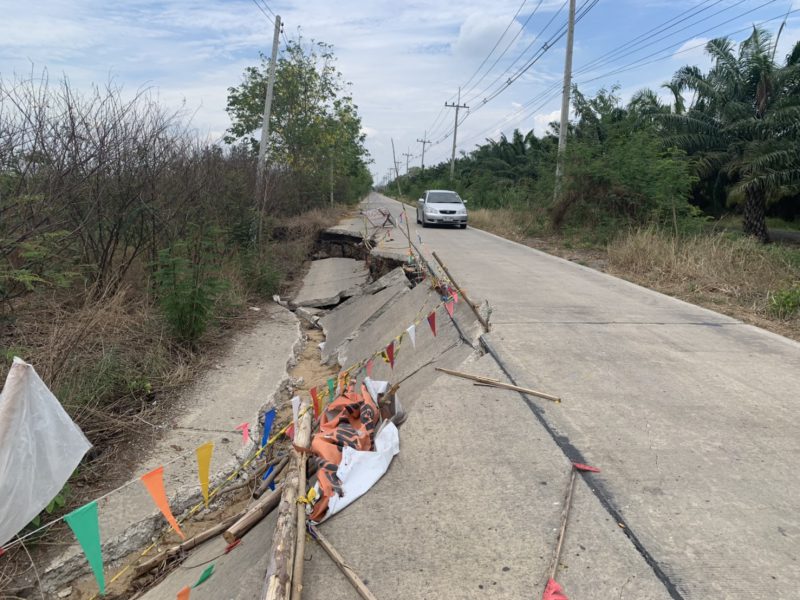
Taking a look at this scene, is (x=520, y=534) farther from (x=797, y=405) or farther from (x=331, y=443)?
(x=797, y=405)

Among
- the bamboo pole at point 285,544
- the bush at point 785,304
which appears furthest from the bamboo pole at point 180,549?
the bush at point 785,304

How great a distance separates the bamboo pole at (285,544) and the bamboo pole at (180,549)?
0.55 metres

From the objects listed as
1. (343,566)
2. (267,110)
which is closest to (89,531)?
(343,566)

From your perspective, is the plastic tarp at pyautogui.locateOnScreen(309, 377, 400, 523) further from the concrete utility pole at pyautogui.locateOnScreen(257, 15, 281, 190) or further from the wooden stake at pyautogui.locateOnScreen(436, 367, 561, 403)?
the concrete utility pole at pyautogui.locateOnScreen(257, 15, 281, 190)

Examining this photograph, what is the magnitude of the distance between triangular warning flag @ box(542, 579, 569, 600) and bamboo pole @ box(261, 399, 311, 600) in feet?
3.40

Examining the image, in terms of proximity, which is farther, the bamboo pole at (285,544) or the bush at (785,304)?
the bush at (785,304)

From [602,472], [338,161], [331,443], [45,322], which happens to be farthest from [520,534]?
[338,161]

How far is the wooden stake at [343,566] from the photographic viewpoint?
7.98 ft

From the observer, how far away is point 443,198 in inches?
906

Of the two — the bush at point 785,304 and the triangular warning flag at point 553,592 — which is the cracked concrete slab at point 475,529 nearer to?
the triangular warning flag at point 553,592

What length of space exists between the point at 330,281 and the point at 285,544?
11.6 m

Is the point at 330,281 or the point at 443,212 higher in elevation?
the point at 443,212

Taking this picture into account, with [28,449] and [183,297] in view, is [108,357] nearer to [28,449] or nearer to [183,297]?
[183,297]

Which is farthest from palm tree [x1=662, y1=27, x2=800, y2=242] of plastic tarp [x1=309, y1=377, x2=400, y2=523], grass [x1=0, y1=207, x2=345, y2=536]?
plastic tarp [x1=309, y1=377, x2=400, y2=523]
